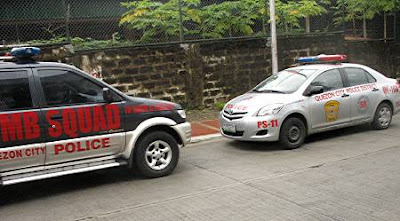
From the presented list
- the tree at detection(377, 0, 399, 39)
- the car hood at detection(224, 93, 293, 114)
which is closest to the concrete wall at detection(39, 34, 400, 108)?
the tree at detection(377, 0, 399, 39)

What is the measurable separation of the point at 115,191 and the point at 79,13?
6.50m

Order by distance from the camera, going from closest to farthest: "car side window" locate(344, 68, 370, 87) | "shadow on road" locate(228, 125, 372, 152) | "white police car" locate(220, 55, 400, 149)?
"white police car" locate(220, 55, 400, 149) → "shadow on road" locate(228, 125, 372, 152) → "car side window" locate(344, 68, 370, 87)

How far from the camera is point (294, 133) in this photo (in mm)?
8039

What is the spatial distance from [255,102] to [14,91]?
4.27m

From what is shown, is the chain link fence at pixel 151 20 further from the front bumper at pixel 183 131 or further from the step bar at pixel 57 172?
the step bar at pixel 57 172

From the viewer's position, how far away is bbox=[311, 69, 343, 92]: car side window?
8.55m

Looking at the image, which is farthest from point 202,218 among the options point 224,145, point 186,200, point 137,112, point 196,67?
point 196,67

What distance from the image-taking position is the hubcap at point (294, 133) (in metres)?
7.99

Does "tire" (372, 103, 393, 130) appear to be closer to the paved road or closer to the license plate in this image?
the paved road

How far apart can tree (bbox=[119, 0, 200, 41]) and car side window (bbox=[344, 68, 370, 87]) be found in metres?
4.85

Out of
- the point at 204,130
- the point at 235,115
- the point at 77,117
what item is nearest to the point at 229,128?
the point at 235,115

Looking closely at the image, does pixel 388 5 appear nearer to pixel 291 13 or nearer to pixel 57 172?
pixel 291 13

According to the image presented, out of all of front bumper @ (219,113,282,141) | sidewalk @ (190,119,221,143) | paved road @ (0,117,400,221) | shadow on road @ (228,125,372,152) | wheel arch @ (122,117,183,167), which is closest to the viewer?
paved road @ (0,117,400,221)

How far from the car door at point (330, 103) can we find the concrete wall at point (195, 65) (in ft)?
13.5
